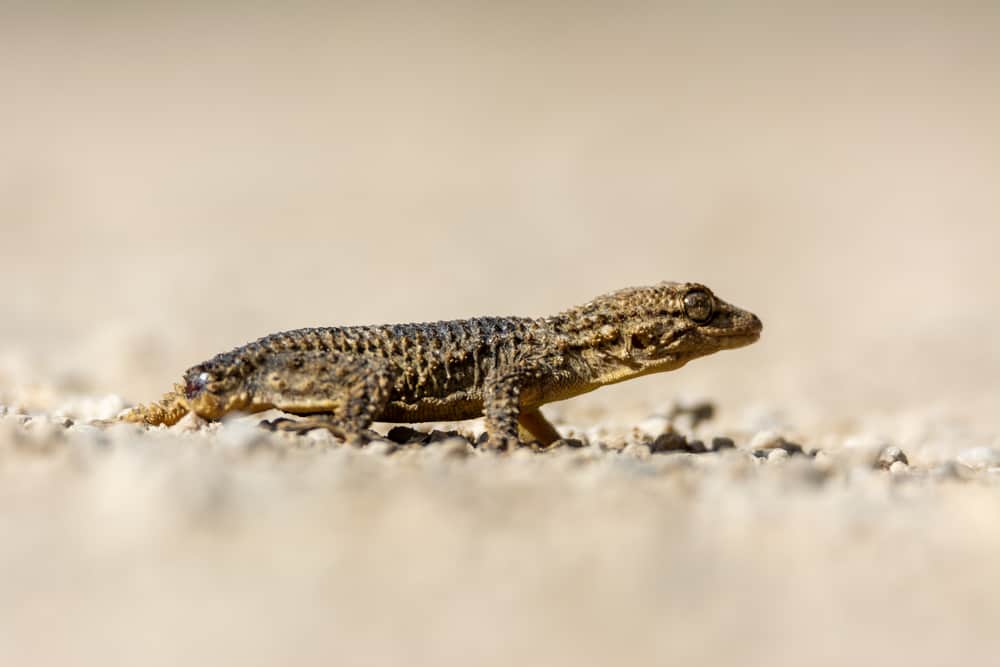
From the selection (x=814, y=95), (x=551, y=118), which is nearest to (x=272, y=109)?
(x=551, y=118)

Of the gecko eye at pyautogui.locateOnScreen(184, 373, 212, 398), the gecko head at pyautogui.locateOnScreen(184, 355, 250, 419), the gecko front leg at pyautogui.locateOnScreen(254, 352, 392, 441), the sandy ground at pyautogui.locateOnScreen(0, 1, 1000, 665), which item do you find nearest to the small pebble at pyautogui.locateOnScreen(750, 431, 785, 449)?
the sandy ground at pyautogui.locateOnScreen(0, 1, 1000, 665)

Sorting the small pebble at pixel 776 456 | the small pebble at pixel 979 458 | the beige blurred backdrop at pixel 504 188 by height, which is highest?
the beige blurred backdrop at pixel 504 188

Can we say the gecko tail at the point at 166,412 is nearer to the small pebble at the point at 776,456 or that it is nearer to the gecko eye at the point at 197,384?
the gecko eye at the point at 197,384

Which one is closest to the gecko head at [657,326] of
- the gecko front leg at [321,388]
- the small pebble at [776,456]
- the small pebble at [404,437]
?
the small pebble at [776,456]

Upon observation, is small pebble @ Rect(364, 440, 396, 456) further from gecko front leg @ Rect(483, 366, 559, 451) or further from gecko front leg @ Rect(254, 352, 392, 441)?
gecko front leg @ Rect(483, 366, 559, 451)

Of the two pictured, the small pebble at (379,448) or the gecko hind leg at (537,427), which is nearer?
the small pebble at (379,448)

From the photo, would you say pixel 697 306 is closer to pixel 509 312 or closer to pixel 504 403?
pixel 504 403

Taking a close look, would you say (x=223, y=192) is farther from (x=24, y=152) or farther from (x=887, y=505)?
(x=887, y=505)
